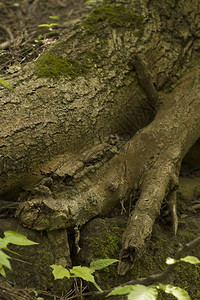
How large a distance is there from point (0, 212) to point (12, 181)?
0.91 feet

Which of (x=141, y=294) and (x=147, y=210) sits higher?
(x=141, y=294)

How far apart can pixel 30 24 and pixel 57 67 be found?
2.58 meters

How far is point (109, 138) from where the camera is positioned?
2.67m

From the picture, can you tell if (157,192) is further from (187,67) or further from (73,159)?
(187,67)

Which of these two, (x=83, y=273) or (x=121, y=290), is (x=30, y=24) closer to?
(x=83, y=273)

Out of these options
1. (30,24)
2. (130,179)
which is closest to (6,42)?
(30,24)

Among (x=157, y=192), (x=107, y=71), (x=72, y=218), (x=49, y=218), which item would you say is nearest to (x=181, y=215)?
(x=157, y=192)

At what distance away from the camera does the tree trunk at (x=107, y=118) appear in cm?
216

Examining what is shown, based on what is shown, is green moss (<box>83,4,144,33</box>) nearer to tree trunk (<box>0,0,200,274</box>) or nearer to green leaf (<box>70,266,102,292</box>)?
tree trunk (<box>0,0,200,274</box>)

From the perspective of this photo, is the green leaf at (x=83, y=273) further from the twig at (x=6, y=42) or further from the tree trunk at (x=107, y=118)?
the twig at (x=6, y=42)

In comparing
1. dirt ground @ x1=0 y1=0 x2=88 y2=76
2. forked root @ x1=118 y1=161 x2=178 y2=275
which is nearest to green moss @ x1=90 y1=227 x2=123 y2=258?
forked root @ x1=118 y1=161 x2=178 y2=275

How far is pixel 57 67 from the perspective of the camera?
252 centimetres

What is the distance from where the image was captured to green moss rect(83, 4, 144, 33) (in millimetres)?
2848

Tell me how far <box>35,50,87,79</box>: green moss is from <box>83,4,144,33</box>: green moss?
0.47 meters
